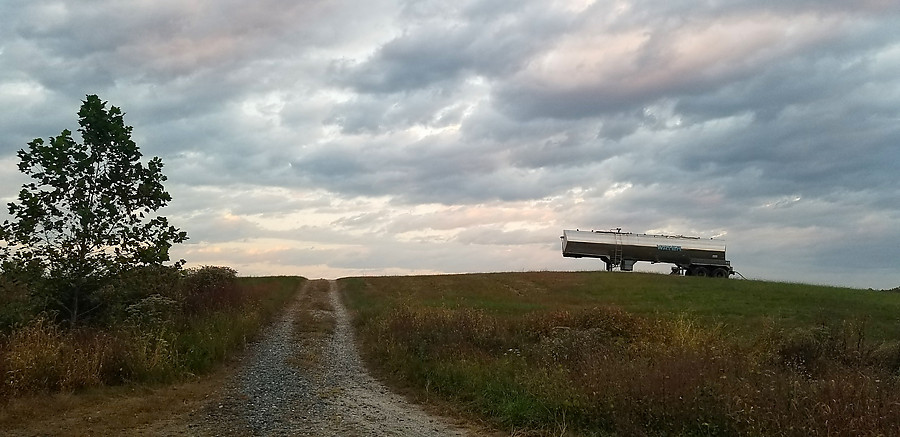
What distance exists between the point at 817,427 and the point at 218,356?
12.4 meters

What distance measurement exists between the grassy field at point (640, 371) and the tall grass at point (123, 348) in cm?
403

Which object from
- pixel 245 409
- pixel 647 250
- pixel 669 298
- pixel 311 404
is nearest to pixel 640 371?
pixel 311 404

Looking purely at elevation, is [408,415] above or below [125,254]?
below

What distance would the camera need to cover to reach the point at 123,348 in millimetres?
12281

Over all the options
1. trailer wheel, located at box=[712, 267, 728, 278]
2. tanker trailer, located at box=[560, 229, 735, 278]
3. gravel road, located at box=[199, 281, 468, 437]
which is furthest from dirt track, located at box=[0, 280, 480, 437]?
trailer wheel, located at box=[712, 267, 728, 278]

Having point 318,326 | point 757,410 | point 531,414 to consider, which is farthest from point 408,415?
point 318,326

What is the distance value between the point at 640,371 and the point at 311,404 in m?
5.66

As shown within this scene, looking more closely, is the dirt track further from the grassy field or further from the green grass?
the green grass

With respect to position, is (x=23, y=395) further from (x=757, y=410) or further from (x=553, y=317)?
(x=553, y=317)

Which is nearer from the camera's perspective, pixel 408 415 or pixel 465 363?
pixel 408 415

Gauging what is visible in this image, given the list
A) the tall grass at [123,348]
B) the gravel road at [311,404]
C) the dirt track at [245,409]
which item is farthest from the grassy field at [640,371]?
the tall grass at [123,348]

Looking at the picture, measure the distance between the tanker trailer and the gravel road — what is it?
1444 inches

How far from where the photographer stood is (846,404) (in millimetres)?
7863

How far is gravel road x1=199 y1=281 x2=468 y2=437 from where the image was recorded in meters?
9.18
